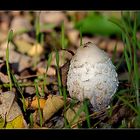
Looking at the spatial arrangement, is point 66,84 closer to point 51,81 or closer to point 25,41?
point 51,81

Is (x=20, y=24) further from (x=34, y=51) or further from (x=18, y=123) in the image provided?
(x=18, y=123)

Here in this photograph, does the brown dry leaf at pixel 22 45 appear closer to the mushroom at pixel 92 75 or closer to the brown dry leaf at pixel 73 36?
the brown dry leaf at pixel 73 36

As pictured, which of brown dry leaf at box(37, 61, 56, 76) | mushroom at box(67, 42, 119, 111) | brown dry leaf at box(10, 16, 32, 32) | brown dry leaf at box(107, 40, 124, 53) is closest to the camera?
mushroom at box(67, 42, 119, 111)

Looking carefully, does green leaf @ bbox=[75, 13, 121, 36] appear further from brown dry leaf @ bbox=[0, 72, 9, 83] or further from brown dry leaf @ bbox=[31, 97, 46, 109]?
brown dry leaf @ bbox=[31, 97, 46, 109]
